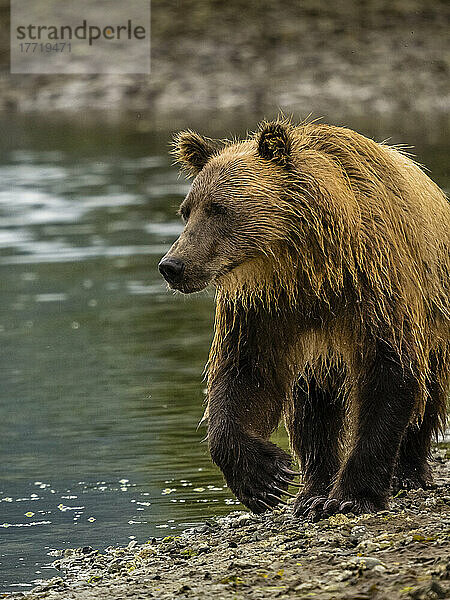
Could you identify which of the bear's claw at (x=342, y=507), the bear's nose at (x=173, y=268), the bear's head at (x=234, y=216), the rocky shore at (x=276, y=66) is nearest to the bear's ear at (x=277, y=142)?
the bear's head at (x=234, y=216)

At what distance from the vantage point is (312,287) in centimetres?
665

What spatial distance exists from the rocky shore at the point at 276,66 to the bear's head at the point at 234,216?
2221cm

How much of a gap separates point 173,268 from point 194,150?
817 millimetres

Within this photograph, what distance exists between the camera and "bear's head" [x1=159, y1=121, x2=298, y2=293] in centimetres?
650

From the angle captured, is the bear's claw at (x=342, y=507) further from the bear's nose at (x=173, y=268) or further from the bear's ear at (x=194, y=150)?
the bear's ear at (x=194, y=150)

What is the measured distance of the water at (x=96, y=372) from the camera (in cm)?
779

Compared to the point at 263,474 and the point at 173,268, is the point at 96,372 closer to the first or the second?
the point at 263,474

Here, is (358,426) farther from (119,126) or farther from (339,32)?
(339,32)

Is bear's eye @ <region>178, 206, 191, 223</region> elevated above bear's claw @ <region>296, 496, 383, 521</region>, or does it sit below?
above

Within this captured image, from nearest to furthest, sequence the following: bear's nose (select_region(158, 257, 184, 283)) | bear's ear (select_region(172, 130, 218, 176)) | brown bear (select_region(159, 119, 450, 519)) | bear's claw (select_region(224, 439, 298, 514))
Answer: bear's nose (select_region(158, 257, 184, 283)) < brown bear (select_region(159, 119, 450, 519)) < bear's claw (select_region(224, 439, 298, 514)) < bear's ear (select_region(172, 130, 218, 176))

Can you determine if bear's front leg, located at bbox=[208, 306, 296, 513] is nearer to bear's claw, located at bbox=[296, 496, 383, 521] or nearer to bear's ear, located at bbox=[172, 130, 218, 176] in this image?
bear's claw, located at bbox=[296, 496, 383, 521]

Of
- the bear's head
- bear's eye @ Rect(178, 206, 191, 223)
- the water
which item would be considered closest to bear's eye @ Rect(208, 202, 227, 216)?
the bear's head

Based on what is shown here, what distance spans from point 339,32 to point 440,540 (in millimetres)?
28121

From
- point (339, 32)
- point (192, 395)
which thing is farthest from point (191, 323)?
point (339, 32)
